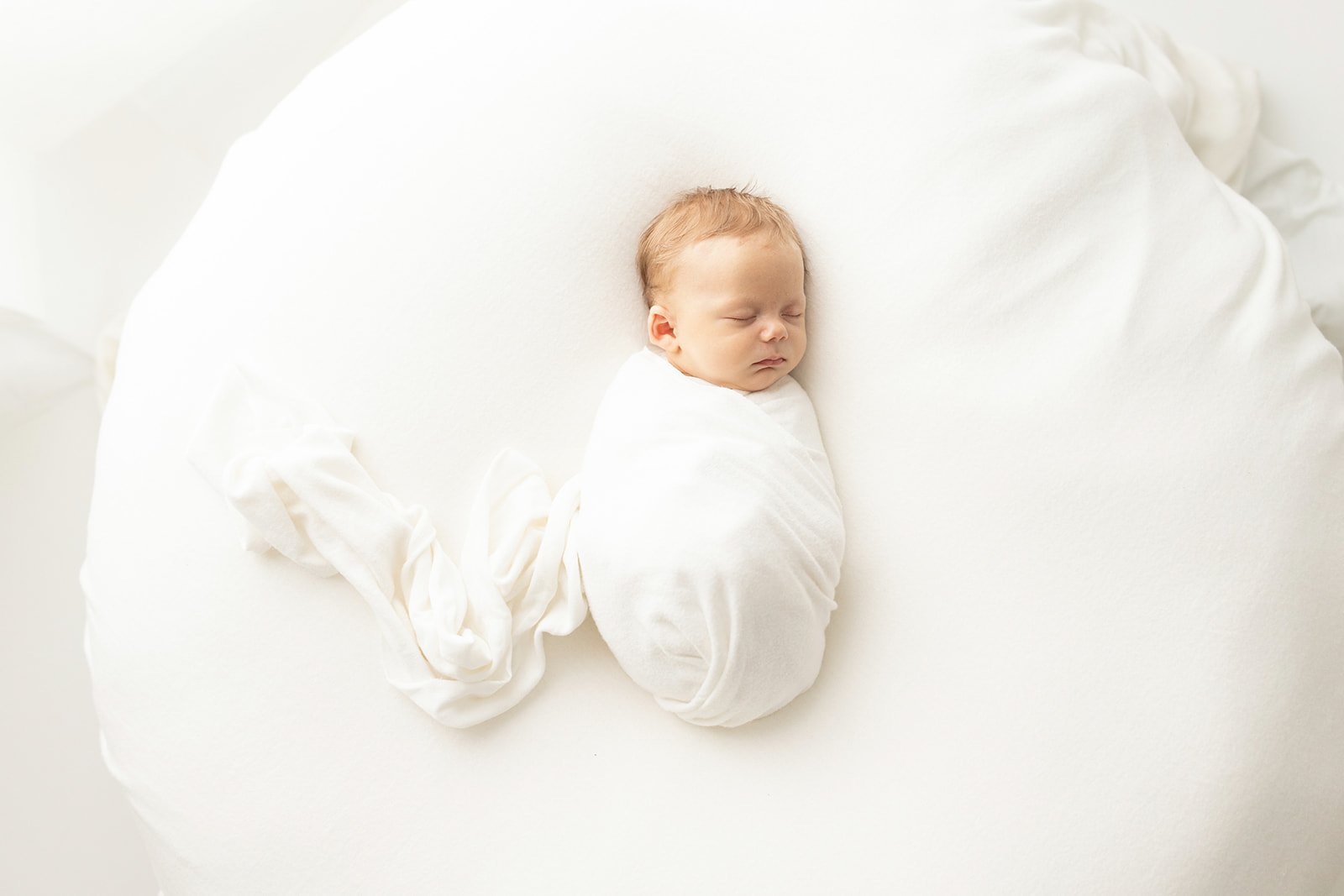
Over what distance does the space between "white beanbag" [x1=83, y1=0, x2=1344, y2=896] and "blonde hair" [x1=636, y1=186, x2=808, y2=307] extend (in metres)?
0.04

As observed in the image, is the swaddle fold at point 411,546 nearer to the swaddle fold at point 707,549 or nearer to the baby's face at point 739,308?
the swaddle fold at point 707,549

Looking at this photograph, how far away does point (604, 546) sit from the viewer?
994 millimetres

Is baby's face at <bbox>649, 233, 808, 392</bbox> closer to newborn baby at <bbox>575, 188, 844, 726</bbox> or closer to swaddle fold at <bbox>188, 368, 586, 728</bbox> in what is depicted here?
newborn baby at <bbox>575, 188, 844, 726</bbox>

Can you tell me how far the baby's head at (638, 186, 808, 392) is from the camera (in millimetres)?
1072

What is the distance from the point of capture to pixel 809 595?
3.30 ft

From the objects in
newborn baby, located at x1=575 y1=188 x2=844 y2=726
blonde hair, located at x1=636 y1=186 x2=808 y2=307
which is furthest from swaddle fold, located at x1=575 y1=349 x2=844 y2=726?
blonde hair, located at x1=636 y1=186 x2=808 y2=307

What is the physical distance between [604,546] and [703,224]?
0.39 metres

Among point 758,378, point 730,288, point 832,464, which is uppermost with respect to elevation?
point 730,288

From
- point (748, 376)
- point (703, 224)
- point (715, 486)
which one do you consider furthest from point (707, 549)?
point (703, 224)

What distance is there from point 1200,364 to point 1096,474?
17 centimetres

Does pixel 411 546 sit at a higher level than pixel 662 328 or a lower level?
lower

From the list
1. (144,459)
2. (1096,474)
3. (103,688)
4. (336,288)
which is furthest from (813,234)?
(103,688)

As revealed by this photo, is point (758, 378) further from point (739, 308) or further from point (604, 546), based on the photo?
point (604, 546)

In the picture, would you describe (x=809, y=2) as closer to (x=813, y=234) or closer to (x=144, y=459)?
(x=813, y=234)
